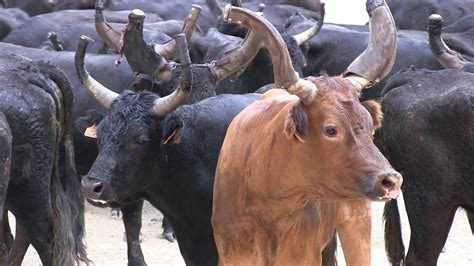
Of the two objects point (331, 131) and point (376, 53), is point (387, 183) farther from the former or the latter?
point (376, 53)

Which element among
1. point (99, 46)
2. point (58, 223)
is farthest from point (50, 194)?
point (99, 46)

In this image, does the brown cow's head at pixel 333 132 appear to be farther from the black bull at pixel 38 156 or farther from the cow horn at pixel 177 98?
the black bull at pixel 38 156

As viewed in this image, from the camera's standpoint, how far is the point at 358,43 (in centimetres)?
1379

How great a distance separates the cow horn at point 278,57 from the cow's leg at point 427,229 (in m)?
2.31

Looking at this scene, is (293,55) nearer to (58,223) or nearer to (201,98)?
(201,98)

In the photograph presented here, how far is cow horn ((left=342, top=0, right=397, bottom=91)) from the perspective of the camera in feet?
20.5

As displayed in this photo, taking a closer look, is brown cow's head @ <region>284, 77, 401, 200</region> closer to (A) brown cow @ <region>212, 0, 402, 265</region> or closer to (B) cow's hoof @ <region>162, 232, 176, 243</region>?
(A) brown cow @ <region>212, 0, 402, 265</region>

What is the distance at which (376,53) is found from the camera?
6316 millimetres

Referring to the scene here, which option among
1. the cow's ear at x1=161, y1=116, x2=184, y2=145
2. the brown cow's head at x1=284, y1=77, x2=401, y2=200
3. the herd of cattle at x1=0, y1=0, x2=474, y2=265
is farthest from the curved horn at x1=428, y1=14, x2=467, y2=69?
the brown cow's head at x1=284, y1=77, x2=401, y2=200

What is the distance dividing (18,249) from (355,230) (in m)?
3.03

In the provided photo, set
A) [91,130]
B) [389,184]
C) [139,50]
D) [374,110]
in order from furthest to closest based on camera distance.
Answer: [139,50] → [91,130] → [374,110] → [389,184]

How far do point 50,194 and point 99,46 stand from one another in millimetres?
5584

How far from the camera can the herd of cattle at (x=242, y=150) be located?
18.8ft

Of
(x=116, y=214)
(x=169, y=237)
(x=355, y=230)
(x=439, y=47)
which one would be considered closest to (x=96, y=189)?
(x=355, y=230)
